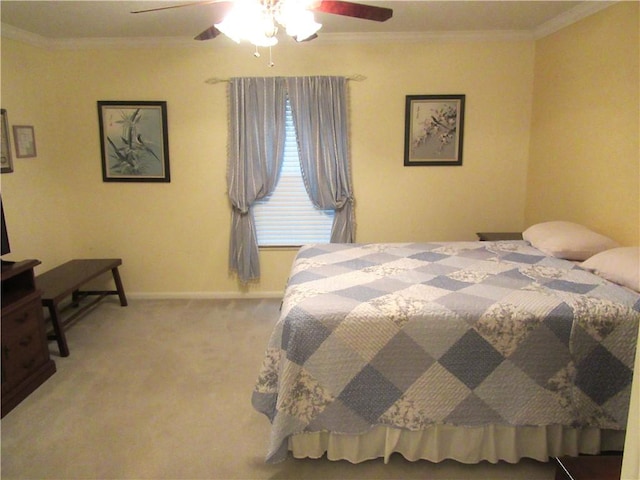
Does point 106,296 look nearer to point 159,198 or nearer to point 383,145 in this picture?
point 159,198

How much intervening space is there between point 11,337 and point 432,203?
138 inches

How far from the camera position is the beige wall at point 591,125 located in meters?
2.79

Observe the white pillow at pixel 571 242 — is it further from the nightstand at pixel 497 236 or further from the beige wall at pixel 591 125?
the nightstand at pixel 497 236

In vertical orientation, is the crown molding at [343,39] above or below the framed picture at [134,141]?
above

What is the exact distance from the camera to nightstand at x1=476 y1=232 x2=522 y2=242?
12.4 ft

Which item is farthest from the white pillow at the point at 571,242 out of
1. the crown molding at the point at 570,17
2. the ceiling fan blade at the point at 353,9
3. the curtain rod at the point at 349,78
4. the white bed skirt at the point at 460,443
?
the curtain rod at the point at 349,78

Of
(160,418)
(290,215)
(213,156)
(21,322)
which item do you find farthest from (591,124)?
(21,322)

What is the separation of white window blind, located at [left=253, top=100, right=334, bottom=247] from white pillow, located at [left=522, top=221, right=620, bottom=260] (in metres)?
1.93

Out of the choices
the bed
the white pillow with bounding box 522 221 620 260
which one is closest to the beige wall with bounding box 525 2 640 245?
the white pillow with bounding box 522 221 620 260

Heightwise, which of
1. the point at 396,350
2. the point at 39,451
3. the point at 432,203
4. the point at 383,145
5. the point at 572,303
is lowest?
the point at 39,451

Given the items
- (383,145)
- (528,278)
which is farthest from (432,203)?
(528,278)

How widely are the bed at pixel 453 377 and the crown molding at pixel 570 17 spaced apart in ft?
7.29

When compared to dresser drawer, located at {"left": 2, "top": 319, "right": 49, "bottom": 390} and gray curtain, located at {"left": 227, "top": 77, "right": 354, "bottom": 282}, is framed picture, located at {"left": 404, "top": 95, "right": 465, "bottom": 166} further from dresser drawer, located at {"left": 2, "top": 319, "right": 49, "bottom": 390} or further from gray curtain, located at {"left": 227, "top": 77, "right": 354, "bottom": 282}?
dresser drawer, located at {"left": 2, "top": 319, "right": 49, "bottom": 390}

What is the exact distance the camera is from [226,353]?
10.5 ft
